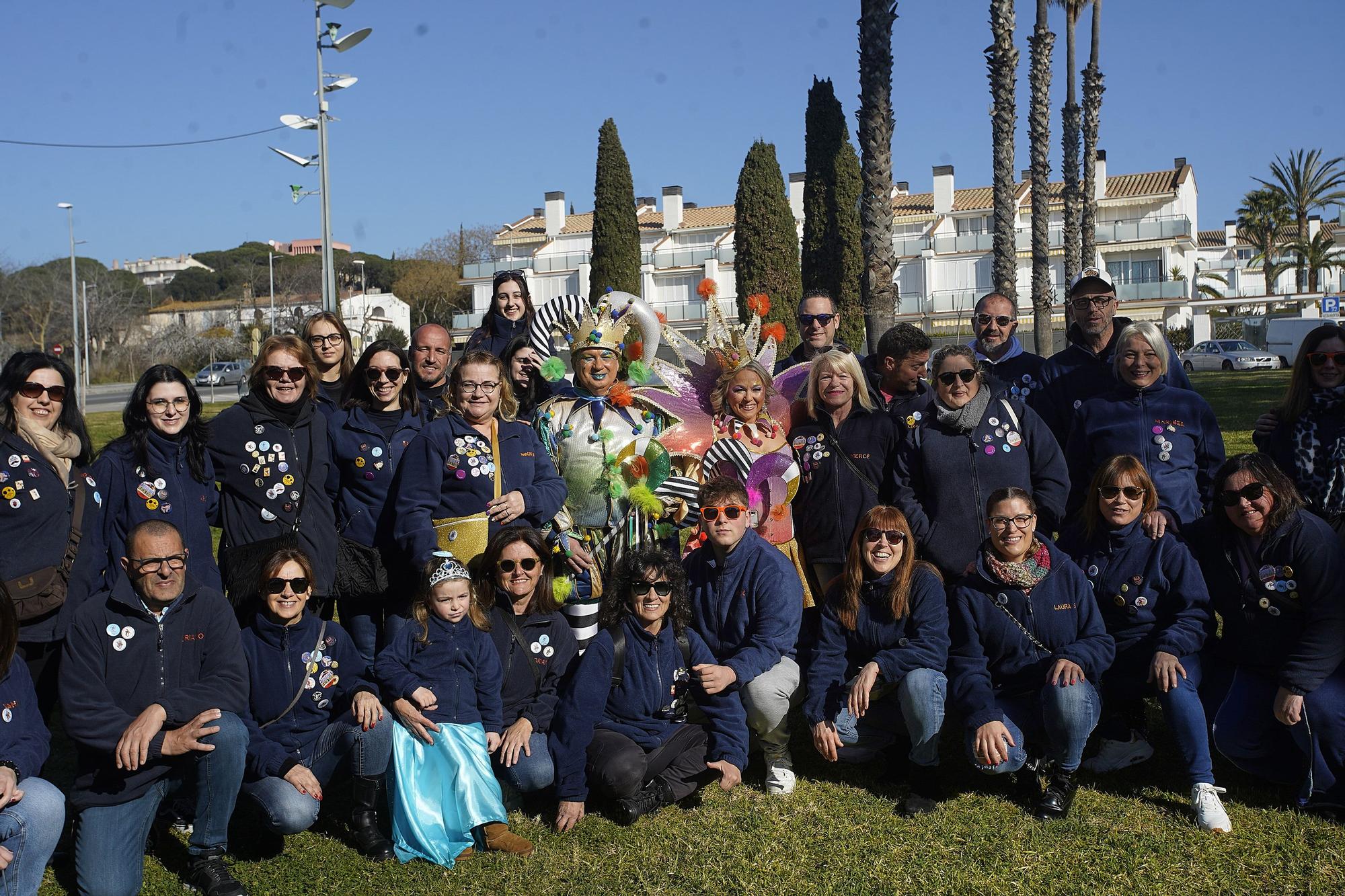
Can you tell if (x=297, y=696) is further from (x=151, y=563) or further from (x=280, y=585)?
(x=151, y=563)

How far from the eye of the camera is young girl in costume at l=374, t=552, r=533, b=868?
429cm

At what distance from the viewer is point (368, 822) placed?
169 inches

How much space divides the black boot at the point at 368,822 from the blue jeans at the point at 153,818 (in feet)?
1.41

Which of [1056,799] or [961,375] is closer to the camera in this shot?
[1056,799]

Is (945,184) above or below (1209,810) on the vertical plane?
above

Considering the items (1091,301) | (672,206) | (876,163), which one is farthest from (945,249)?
(1091,301)

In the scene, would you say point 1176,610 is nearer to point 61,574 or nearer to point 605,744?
point 605,744

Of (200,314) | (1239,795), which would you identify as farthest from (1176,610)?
(200,314)

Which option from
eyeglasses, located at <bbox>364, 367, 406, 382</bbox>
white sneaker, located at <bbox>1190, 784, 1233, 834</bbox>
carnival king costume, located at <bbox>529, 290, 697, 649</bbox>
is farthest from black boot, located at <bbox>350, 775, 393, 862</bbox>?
white sneaker, located at <bbox>1190, 784, 1233, 834</bbox>

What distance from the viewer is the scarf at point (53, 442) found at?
4.46m

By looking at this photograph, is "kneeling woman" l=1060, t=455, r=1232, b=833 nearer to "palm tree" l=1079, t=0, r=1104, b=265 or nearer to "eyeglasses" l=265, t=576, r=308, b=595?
"eyeglasses" l=265, t=576, r=308, b=595

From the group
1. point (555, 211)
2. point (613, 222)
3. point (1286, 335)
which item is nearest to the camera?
point (613, 222)

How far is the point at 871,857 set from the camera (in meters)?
4.19

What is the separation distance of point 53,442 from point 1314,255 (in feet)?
191
